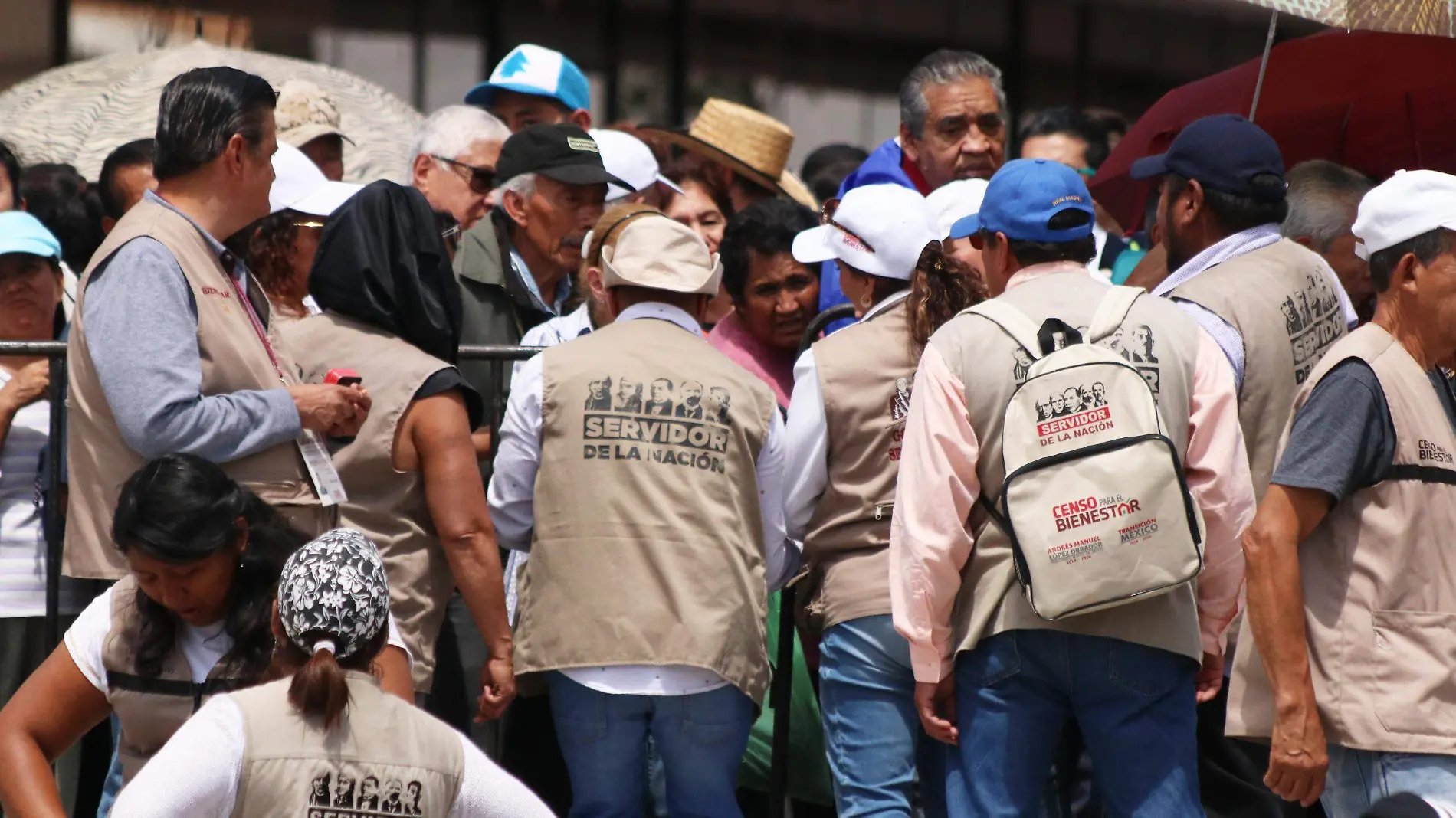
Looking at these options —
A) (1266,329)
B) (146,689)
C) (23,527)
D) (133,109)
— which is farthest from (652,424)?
(133,109)

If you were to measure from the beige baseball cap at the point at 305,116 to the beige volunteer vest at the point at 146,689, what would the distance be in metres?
2.77

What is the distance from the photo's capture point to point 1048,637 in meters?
4.04

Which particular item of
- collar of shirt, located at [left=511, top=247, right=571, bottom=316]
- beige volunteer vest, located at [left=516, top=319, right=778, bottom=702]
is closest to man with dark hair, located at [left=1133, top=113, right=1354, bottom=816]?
beige volunteer vest, located at [left=516, top=319, right=778, bottom=702]

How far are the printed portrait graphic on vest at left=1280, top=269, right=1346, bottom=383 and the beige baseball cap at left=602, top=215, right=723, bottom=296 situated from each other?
1.49m

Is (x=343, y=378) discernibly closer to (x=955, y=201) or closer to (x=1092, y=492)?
(x=1092, y=492)

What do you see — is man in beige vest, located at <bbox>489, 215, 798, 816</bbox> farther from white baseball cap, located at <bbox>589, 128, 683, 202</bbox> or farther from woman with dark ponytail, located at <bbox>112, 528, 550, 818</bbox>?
white baseball cap, located at <bbox>589, 128, 683, 202</bbox>

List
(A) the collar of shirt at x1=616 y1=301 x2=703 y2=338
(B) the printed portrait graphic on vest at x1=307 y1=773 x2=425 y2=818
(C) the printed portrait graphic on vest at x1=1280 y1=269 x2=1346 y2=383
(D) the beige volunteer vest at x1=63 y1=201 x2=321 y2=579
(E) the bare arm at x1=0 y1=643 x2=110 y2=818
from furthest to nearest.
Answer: (C) the printed portrait graphic on vest at x1=1280 y1=269 x2=1346 y2=383
(A) the collar of shirt at x1=616 y1=301 x2=703 y2=338
(D) the beige volunteer vest at x1=63 y1=201 x2=321 y2=579
(E) the bare arm at x1=0 y1=643 x2=110 y2=818
(B) the printed portrait graphic on vest at x1=307 y1=773 x2=425 y2=818

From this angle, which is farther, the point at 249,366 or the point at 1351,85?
the point at 1351,85

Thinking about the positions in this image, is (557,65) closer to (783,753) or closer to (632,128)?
(632,128)

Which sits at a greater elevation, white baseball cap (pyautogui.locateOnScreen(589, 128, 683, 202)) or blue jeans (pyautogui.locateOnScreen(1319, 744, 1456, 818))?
white baseball cap (pyautogui.locateOnScreen(589, 128, 683, 202))

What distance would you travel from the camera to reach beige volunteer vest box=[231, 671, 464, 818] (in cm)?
315

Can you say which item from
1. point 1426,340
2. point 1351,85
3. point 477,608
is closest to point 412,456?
point 477,608

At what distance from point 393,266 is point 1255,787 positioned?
2.59 m

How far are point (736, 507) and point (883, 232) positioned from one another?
2.74ft
